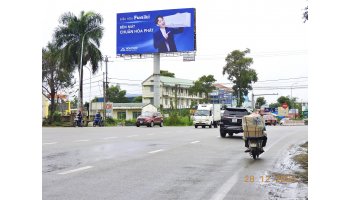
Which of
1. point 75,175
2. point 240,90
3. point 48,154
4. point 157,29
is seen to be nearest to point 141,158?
point 48,154

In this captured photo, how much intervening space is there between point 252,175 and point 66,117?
41.3 m

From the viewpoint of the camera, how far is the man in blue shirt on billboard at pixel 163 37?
48312 millimetres

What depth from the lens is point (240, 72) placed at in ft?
230

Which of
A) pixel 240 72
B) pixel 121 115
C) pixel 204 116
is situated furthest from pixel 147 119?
pixel 121 115

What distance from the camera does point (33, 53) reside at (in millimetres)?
5441

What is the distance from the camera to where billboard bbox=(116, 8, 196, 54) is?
48125mm

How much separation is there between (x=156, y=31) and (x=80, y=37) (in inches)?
321

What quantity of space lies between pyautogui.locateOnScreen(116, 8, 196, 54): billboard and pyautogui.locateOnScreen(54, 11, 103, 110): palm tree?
9.15ft

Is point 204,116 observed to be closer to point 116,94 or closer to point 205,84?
point 205,84

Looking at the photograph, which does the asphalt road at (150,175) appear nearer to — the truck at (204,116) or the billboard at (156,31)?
the truck at (204,116)

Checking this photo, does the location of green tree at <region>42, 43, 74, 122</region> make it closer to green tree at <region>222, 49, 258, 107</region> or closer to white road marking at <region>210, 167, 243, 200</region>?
green tree at <region>222, 49, 258, 107</region>

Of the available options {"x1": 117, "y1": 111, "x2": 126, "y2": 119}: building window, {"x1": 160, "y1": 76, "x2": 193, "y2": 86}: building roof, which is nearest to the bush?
{"x1": 117, "y1": 111, "x2": 126, "y2": 119}: building window

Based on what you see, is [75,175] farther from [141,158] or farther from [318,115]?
[318,115]
